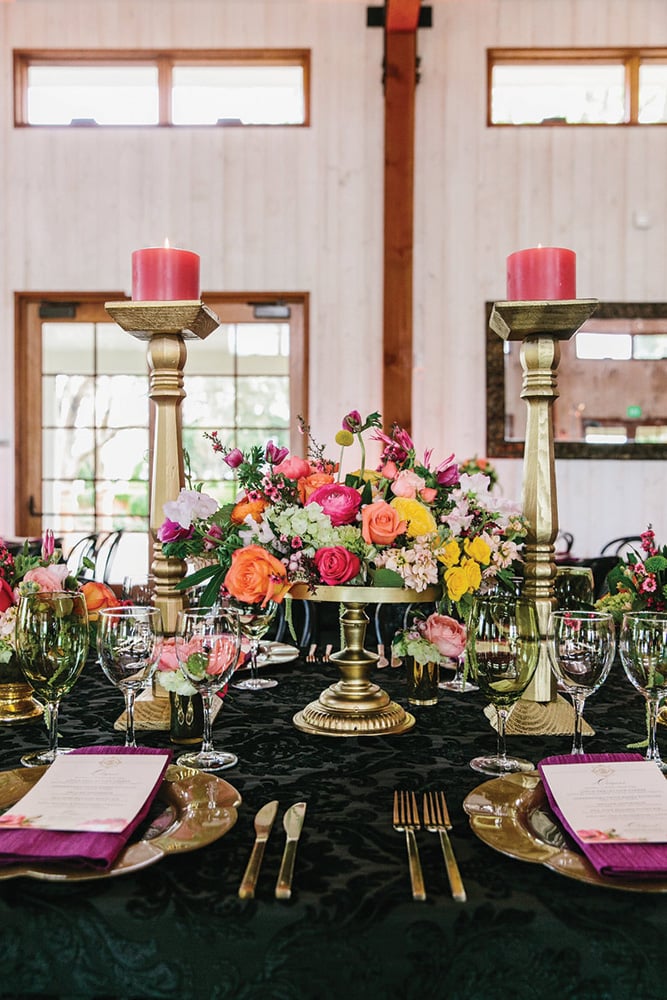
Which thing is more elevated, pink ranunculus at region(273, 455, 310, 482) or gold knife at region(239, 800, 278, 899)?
pink ranunculus at region(273, 455, 310, 482)

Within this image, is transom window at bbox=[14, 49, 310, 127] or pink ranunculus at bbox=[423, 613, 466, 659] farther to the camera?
transom window at bbox=[14, 49, 310, 127]

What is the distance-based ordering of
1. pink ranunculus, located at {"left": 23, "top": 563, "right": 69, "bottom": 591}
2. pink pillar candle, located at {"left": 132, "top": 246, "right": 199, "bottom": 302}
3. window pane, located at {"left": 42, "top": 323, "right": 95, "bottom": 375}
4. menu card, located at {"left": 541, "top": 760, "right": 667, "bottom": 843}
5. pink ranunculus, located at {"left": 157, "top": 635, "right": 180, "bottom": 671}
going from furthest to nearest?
window pane, located at {"left": 42, "top": 323, "right": 95, "bottom": 375}, pink pillar candle, located at {"left": 132, "top": 246, "right": 199, "bottom": 302}, pink ranunculus, located at {"left": 23, "top": 563, "right": 69, "bottom": 591}, pink ranunculus, located at {"left": 157, "top": 635, "right": 180, "bottom": 671}, menu card, located at {"left": 541, "top": 760, "right": 667, "bottom": 843}

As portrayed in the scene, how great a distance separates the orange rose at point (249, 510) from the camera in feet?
3.84

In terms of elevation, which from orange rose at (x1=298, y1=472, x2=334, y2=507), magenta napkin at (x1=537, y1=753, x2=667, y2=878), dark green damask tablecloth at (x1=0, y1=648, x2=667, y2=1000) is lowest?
dark green damask tablecloth at (x1=0, y1=648, x2=667, y2=1000)

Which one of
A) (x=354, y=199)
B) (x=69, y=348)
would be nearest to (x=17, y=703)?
(x=69, y=348)

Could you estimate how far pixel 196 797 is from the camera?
0.85 m

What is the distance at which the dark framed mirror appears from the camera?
5113mm

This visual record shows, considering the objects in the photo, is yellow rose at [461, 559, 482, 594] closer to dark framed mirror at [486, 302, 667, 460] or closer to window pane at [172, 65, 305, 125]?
dark framed mirror at [486, 302, 667, 460]

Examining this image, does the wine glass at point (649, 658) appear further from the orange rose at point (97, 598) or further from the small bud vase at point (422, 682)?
the orange rose at point (97, 598)

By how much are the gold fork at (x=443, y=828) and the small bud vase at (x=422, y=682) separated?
388 mm

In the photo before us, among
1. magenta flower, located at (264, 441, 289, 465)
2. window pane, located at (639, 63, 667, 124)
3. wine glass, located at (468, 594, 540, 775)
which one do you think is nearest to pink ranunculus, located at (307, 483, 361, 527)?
magenta flower, located at (264, 441, 289, 465)

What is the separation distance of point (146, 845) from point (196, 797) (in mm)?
114

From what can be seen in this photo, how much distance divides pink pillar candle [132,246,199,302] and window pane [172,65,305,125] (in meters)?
4.51

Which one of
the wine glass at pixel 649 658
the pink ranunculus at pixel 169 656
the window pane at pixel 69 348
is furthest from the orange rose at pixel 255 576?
the window pane at pixel 69 348
